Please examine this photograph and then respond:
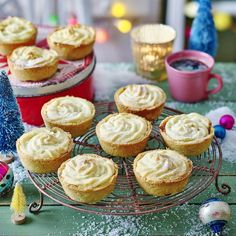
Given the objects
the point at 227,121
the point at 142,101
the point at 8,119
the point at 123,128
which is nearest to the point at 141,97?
the point at 142,101

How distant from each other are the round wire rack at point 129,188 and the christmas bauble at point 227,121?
0.12 meters

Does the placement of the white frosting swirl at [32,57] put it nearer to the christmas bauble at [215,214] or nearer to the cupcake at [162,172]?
the cupcake at [162,172]

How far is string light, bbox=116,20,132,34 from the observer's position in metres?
3.09

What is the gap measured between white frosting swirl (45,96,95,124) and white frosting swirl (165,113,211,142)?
241 millimetres

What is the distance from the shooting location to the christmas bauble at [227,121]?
1579 mm

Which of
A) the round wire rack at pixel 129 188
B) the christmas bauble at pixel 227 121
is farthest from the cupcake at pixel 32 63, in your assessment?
the christmas bauble at pixel 227 121

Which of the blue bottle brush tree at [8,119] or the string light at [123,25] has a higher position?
the blue bottle brush tree at [8,119]

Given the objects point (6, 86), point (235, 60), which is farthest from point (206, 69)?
point (235, 60)

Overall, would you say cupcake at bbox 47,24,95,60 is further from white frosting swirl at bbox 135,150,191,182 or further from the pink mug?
white frosting swirl at bbox 135,150,191,182

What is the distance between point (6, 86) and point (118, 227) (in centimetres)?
51

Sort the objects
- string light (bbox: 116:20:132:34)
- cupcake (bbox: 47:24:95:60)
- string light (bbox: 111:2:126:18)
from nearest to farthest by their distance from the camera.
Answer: cupcake (bbox: 47:24:95:60)
string light (bbox: 111:2:126:18)
string light (bbox: 116:20:132:34)

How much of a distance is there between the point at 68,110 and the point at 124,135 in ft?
0.67

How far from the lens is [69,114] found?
4.72 feet

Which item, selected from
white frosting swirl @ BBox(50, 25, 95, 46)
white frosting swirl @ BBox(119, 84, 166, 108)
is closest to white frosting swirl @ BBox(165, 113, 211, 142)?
white frosting swirl @ BBox(119, 84, 166, 108)
